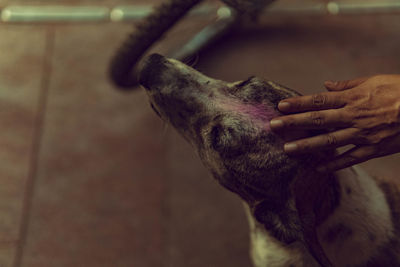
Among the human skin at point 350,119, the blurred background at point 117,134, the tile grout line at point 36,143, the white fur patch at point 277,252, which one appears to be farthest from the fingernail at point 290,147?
the tile grout line at point 36,143

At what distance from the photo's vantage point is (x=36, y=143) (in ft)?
9.32

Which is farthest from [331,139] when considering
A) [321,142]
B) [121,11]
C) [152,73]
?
[121,11]

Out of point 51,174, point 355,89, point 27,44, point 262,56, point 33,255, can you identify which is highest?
point 355,89

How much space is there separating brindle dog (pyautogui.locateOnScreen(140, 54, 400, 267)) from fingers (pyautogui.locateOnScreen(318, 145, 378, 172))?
5 centimetres

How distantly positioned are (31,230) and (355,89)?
2.04 meters

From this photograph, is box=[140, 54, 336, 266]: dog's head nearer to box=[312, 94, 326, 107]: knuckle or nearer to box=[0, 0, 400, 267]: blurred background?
box=[312, 94, 326, 107]: knuckle

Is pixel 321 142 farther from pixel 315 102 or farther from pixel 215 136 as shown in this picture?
pixel 215 136

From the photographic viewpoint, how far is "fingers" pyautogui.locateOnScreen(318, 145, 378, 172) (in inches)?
59.7

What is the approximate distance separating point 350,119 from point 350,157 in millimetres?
139

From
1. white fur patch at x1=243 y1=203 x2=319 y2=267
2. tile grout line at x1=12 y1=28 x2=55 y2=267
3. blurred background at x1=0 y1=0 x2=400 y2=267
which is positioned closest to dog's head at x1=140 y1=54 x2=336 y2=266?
white fur patch at x1=243 y1=203 x2=319 y2=267

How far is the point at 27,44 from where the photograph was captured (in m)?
3.20

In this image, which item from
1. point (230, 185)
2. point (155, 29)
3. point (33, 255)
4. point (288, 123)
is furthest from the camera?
point (155, 29)

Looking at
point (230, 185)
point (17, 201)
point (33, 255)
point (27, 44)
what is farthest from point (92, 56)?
point (230, 185)

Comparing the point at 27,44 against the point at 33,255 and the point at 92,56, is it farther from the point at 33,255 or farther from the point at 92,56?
the point at 33,255
